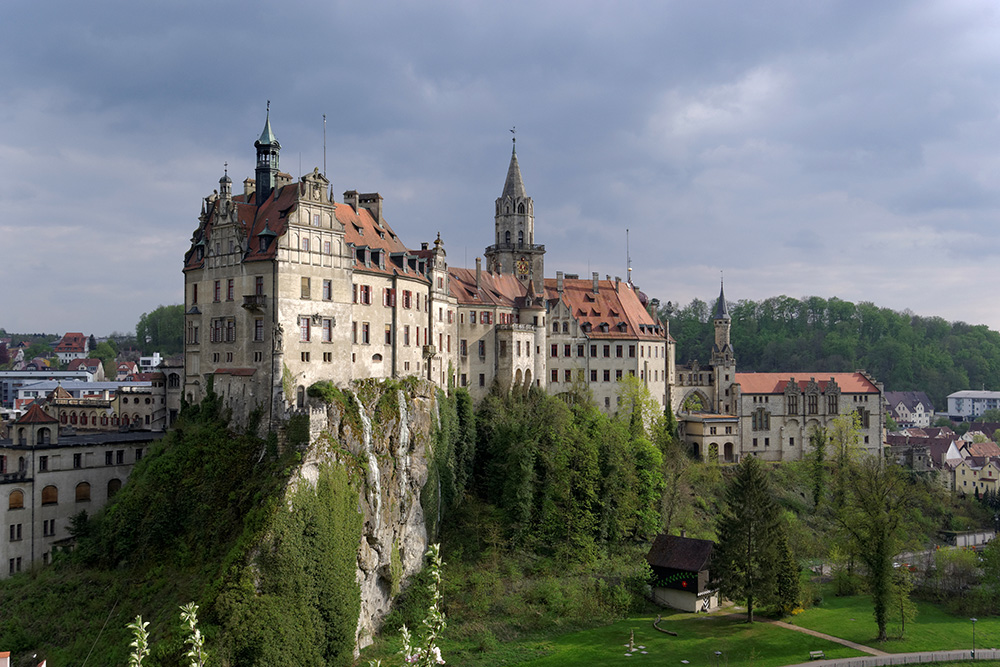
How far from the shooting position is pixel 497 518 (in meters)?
65.8

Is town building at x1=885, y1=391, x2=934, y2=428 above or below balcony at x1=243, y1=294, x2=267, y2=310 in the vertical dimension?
below

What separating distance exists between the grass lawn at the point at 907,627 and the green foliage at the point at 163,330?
135165 mm

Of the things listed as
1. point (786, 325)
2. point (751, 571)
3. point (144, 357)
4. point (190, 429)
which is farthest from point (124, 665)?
point (786, 325)

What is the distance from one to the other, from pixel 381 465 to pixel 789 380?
60.3 m

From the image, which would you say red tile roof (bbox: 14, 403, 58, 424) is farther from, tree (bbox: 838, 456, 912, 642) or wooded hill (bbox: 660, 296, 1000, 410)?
wooded hill (bbox: 660, 296, 1000, 410)

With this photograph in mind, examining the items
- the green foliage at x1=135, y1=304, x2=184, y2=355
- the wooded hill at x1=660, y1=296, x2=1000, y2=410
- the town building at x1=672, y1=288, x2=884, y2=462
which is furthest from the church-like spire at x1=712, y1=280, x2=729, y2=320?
the green foliage at x1=135, y1=304, x2=184, y2=355

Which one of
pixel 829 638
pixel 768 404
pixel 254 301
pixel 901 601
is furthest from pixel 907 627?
pixel 254 301

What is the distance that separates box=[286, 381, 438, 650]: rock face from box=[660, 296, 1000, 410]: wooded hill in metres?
108

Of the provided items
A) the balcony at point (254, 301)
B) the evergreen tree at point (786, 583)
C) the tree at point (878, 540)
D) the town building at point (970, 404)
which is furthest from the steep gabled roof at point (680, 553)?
the town building at point (970, 404)

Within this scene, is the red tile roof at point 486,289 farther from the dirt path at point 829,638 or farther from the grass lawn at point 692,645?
the dirt path at point 829,638

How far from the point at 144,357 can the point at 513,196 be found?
342 feet

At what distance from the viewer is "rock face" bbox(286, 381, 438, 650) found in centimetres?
5231

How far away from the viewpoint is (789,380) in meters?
97.8

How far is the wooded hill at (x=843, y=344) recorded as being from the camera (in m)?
166
